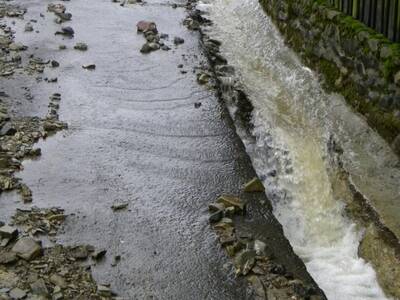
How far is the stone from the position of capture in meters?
5.39

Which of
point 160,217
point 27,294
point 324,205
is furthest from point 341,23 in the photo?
point 27,294

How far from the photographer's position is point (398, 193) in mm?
6609

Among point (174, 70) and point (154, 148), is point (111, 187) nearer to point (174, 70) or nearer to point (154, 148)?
point (154, 148)

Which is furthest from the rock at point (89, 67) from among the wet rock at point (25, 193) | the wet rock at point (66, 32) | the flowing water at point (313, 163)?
the wet rock at point (25, 193)

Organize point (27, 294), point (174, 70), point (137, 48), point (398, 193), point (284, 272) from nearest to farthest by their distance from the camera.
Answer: point (27, 294)
point (284, 272)
point (398, 193)
point (174, 70)
point (137, 48)

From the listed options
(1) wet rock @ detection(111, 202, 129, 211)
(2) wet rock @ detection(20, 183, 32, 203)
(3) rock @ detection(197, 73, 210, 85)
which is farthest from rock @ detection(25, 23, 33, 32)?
(1) wet rock @ detection(111, 202, 129, 211)

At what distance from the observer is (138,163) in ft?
26.0

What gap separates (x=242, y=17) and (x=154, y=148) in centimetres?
648

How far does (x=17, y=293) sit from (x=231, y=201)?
2.79 metres

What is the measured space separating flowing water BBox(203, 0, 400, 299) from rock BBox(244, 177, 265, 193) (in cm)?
20

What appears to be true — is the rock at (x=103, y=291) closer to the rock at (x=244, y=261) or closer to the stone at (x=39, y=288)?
the stone at (x=39, y=288)

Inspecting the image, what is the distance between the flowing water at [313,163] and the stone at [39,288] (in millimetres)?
2855

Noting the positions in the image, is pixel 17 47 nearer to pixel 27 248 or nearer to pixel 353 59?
pixel 27 248

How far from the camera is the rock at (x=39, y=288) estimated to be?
17.7 feet
